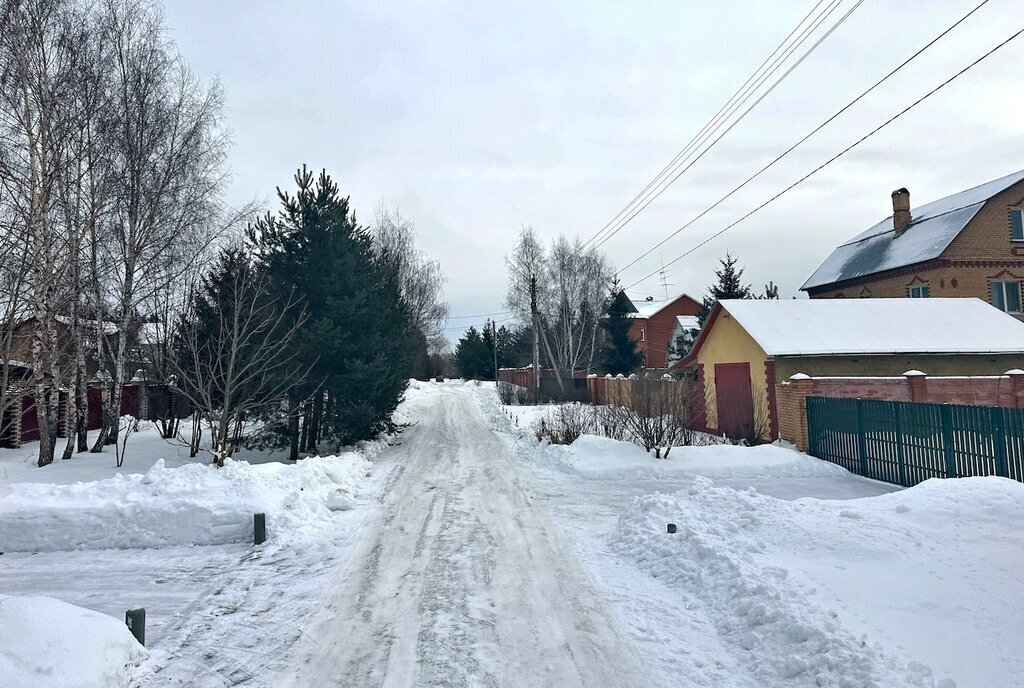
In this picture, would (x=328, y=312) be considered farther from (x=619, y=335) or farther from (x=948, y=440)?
(x=619, y=335)

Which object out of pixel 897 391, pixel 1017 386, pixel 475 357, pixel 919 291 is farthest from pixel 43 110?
pixel 475 357

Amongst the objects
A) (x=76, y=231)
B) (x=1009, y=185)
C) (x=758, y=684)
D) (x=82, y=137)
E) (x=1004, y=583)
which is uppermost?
(x=1009, y=185)

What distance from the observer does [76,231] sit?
13.0 m

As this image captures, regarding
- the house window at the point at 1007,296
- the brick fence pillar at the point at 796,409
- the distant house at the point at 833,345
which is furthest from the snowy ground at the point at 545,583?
the house window at the point at 1007,296

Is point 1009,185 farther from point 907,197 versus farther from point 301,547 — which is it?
point 301,547

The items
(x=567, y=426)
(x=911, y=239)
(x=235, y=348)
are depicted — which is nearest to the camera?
(x=235, y=348)

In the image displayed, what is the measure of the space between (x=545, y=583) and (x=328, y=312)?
37.2ft

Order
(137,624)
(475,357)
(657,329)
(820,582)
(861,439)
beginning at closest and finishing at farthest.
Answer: (137,624)
(820,582)
(861,439)
(657,329)
(475,357)

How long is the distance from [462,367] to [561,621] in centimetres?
7338

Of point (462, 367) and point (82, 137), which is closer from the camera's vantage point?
point (82, 137)

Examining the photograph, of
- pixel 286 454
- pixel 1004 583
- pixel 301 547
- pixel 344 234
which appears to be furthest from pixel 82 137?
pixel 1004 583

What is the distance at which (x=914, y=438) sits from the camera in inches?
442

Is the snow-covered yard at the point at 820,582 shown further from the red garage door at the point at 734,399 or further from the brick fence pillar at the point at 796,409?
the red garage door at the point at 734,399

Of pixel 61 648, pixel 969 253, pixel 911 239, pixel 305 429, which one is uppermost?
pixel 911 239
